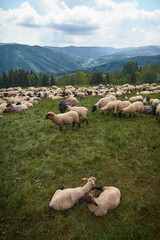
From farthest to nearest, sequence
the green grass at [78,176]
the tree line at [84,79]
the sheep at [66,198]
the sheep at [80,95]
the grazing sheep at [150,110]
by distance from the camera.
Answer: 1. the tree line at [84,79]
2. the sheep at [80,95]
3. the grazing sheep at [150,110]
4. the sheep at [66,198]
5. the green grass at [78,176]

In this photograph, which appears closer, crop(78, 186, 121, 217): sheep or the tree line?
crop(78, 186, 121, 217): sheep

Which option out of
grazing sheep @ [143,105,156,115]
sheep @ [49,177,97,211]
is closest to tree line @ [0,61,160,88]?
grazing sheep @ [143,105,156,115]

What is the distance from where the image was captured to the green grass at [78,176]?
3.98 metres

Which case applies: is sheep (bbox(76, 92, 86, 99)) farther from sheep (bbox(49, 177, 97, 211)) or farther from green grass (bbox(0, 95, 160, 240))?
sheep (bbox(49, 177, 97, 211))

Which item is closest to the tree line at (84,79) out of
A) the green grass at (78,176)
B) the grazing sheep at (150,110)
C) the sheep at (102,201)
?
the grazing sheep at (150,110)

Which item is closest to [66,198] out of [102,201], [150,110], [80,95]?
[102,201]

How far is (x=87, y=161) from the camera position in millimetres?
6801

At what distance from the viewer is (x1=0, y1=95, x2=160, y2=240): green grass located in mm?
3979

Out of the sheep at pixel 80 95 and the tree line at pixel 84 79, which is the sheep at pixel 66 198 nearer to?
the sheep at pixel 80 95

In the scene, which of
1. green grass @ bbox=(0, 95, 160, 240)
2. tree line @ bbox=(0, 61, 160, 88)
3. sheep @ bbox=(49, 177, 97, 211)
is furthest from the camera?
tree line @ bbox=(0, 61, 160, 88)

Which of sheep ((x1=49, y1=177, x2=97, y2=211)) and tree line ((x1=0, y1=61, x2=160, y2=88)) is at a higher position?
tree line ((x1=0, y1=61, x2=160, y2=88))

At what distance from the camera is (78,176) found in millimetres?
5977

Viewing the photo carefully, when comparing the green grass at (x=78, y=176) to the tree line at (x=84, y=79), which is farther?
the tree line at (x=84, y=79)

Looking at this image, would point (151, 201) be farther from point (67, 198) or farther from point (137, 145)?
point (137, 145)
